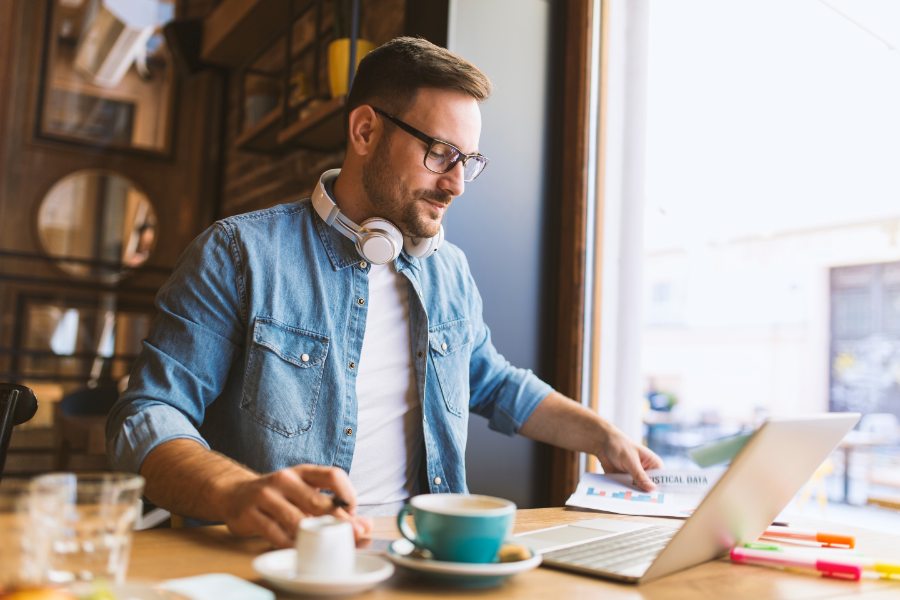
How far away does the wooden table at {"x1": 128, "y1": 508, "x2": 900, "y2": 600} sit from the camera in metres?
0.65

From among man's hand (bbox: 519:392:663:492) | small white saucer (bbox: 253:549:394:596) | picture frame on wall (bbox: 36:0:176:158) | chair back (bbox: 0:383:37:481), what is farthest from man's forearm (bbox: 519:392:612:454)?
picture frame on wall (bbox: 36:0:176:158)

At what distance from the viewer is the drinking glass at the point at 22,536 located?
1.61 ft

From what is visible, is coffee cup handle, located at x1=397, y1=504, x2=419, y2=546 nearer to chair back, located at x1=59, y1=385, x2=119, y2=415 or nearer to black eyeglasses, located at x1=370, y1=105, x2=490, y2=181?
black eyeglasses, located at x1=370, y1=105, x2=490, y2=181

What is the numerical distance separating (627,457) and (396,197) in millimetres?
647

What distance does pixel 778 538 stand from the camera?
0.95 metres

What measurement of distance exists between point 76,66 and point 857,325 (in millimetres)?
7652

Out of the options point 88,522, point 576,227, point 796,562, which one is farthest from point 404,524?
point 576,227

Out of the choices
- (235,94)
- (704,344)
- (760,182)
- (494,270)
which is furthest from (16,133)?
(704,344)

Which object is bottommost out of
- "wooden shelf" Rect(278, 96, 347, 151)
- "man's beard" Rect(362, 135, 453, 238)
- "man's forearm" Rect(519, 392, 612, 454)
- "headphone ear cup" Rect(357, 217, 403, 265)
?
"man's forearm" Rect(519, 392, 612, 454)

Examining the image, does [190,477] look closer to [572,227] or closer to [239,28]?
[572,227]

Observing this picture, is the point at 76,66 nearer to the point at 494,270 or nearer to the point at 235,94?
the point at 235,94

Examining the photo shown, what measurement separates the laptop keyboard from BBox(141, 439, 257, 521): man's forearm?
376mm

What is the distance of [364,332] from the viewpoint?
1.29 meters

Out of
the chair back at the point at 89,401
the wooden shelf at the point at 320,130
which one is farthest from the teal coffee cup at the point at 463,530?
the chair back at the point at 89,401
